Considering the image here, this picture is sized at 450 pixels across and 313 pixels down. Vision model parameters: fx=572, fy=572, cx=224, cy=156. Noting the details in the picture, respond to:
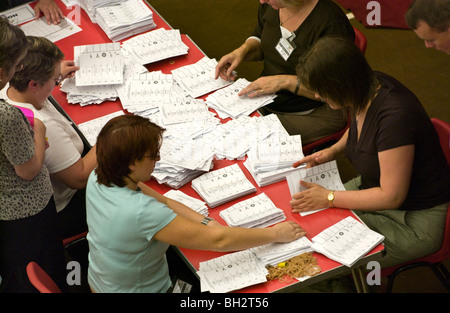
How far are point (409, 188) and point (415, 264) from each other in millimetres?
432

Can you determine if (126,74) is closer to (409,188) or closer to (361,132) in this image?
(361,132)

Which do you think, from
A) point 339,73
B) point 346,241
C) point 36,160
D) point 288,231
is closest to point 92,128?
point 36,160

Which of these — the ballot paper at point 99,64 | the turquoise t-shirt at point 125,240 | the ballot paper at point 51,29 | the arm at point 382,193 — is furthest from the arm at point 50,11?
the arm at point 382,193

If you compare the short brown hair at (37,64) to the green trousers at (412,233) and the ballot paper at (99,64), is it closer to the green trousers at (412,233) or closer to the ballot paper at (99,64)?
the ballot paper at (99,64)

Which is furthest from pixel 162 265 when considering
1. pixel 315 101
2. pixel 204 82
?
pixel 315 101

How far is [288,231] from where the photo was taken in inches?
110

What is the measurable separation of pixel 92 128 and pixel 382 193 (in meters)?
1.78

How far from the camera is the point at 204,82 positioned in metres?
3.82

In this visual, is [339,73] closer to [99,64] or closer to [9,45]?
[9,45]

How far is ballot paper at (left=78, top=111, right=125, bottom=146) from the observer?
3490 mm

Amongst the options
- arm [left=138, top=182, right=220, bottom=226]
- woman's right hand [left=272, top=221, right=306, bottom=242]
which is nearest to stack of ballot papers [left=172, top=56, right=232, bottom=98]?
arm [left=138, top=182, right=220, bottom=226]

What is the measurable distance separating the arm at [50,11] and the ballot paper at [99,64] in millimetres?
490

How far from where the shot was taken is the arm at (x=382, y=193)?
9.24ft

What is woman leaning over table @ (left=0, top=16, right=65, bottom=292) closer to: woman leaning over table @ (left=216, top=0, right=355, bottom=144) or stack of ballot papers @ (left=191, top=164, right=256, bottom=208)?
stack of ballot papers @ (left=191, top=164, right=256, bottom=208)
